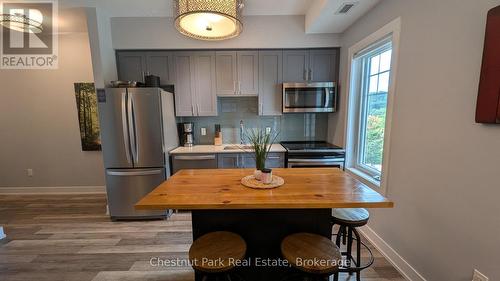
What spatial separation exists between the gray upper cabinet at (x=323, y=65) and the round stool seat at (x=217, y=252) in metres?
2.69

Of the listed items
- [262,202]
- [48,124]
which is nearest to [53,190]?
[48,124]

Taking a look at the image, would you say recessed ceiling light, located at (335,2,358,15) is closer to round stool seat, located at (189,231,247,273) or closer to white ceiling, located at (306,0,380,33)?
white ceiling, located at (306,0,380,33)

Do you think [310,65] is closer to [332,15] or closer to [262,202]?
[332,15]

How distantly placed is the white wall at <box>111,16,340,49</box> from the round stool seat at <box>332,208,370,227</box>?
2.46 meters

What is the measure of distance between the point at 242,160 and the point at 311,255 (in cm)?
192

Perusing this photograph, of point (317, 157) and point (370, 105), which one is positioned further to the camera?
point (317, 157)

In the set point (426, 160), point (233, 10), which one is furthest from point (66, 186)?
point (426, 160)

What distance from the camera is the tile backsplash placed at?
3479 millimetres

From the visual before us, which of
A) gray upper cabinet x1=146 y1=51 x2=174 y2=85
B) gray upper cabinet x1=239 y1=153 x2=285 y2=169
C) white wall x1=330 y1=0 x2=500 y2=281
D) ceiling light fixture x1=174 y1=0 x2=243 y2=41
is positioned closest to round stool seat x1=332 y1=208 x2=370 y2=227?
white wall x1=330 y1=0 x2=500 y2=281

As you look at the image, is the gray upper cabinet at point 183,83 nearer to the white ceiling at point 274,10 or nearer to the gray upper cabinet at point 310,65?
the white ceiling at point 274,10

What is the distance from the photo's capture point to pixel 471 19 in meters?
1.23

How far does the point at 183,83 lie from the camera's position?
10.3ft

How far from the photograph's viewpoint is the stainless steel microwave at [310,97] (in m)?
3.03

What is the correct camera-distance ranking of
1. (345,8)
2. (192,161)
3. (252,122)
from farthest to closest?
(252,122)
(192,161)
(345,8)
